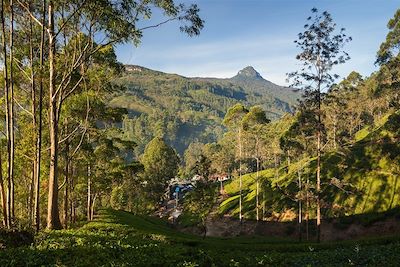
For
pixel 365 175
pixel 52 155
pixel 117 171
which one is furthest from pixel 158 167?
pixel 52 155

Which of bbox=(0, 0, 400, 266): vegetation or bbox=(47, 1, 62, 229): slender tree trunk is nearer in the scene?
bbox=(0, 0, 400, 266): vegetation

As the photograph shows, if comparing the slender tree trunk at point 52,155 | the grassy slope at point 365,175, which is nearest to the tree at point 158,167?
the grassy slope at point 365,175

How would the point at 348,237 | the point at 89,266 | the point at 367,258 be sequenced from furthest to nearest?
the point at 348,237, the point at 367,258, the point at 89,266

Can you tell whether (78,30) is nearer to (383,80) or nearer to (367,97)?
(383,80)

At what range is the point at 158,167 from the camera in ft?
328

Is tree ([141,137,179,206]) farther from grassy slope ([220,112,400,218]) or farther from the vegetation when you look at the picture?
grassy slope ([220,112,400,218])

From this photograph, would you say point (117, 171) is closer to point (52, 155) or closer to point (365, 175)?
point (52, 155)

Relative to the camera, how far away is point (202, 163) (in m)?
45.7

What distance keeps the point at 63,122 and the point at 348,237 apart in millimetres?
38558

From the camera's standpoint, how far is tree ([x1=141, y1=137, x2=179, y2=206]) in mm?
97875

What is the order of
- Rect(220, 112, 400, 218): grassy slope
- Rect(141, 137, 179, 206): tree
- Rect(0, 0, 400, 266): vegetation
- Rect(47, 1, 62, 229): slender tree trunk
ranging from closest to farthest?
Rect(0, 0, 400, 266): vegetation
Rect(47, 1, 62, 229): slender tree trunk
Rect(220, 112, 400, 218): grassy slope
Rect(141, 137, 179, 206): tree

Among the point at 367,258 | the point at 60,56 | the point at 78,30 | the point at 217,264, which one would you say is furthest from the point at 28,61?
the point at 367,258

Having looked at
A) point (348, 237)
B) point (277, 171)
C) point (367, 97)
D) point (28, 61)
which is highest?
point (367, 97)

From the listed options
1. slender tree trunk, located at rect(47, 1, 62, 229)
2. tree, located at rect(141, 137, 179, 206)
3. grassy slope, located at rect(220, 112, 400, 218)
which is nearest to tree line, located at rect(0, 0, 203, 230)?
slender tree trunk, located at rect(47, 1, 62, 229)
